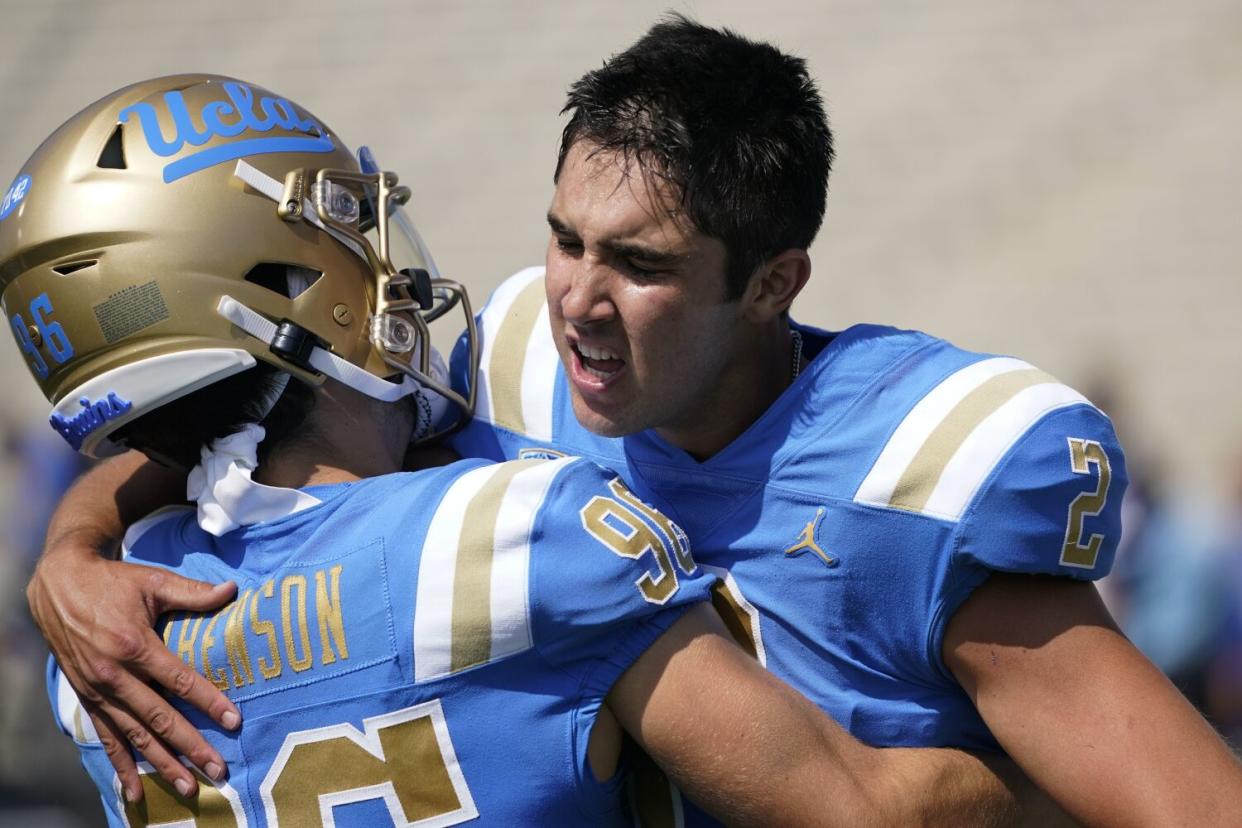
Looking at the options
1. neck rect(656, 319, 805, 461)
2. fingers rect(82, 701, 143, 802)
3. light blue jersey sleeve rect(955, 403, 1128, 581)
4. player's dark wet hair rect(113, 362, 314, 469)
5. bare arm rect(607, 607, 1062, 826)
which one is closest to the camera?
bare arm rect(607, 607, 1062, 826)

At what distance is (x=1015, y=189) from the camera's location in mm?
7898

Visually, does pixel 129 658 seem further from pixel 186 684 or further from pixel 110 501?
pixel 110 501

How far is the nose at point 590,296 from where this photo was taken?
2.19 m

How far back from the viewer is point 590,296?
220cm

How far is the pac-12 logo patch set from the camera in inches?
87.4

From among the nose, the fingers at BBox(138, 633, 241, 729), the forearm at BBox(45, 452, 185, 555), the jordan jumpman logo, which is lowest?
the fingers at BBox(138, 633, 241, 729)

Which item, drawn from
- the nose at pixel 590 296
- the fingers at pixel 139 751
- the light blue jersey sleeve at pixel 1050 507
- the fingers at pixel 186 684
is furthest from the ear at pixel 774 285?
the fingers at pixel 139 751

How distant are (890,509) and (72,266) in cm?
127

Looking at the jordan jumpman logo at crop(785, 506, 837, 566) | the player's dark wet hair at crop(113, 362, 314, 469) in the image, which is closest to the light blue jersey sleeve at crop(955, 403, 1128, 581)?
the jordan jumpman logo at crop(785, 506, 837, 566)

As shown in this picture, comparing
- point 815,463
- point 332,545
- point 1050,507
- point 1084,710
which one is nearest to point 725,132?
point 815,463

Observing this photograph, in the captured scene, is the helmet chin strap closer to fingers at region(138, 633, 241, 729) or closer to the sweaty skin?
the sweaty skin

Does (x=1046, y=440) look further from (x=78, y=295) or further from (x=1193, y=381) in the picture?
(x=1193, y=381)

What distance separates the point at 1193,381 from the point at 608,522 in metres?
6.05

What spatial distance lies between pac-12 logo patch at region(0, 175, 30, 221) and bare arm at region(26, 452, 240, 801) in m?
0.56
